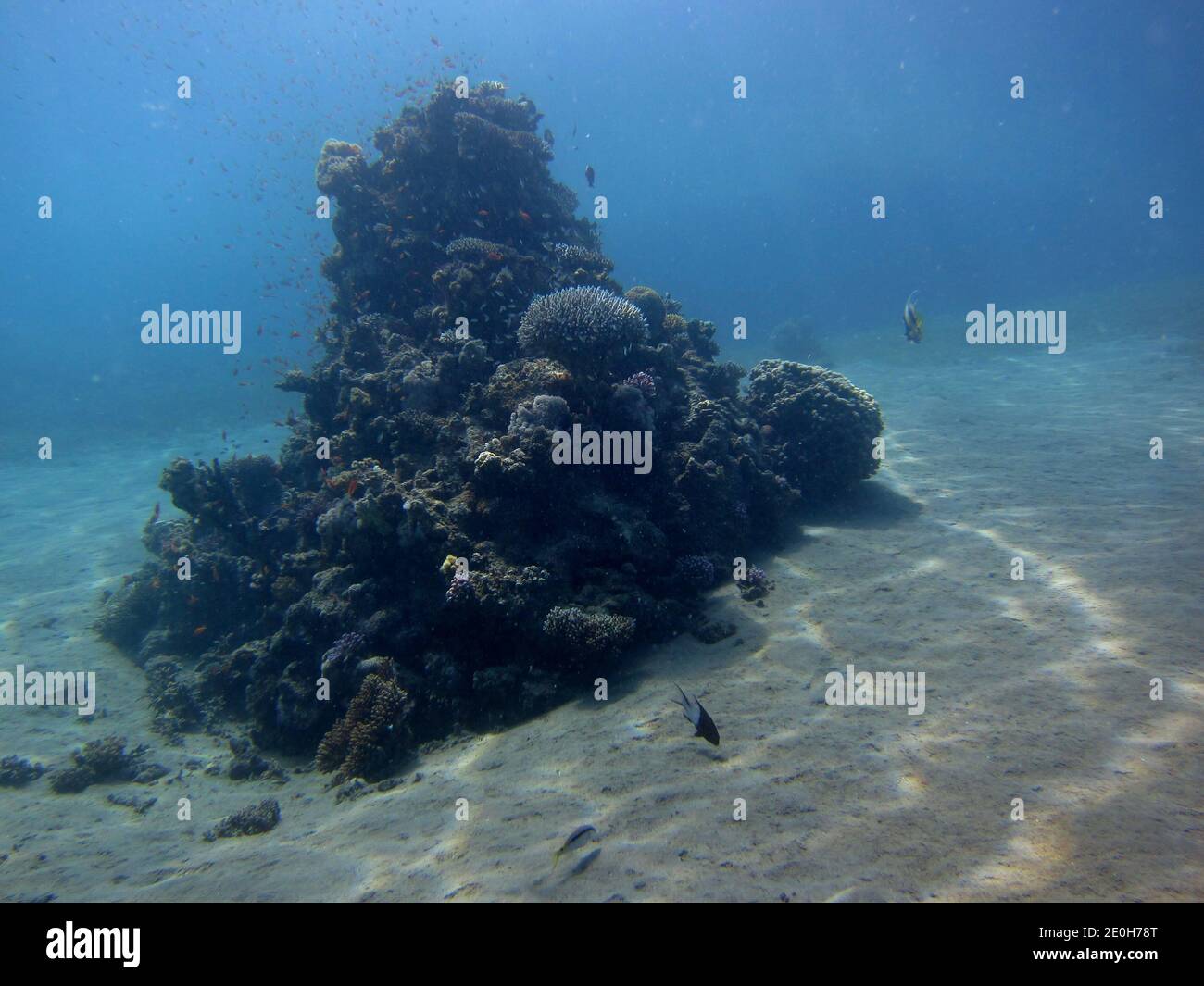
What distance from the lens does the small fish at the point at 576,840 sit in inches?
132

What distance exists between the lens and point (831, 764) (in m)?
3.96

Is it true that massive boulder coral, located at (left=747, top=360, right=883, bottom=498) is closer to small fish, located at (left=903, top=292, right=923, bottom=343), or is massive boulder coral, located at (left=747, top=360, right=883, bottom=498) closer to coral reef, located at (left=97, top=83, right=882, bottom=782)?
coral reef, located at (left=97, top=83, right=882, bottom=782)

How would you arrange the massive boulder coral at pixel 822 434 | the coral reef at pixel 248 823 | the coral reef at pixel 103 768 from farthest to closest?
the massive boulder coral at pixel 822 434
the coral reef at pixel 103 768
the coral reef at pixel 248 823

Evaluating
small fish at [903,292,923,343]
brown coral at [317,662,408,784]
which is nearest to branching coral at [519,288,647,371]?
small fish at [903,292,923,343]

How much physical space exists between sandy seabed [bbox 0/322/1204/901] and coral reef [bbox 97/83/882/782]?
60 cm

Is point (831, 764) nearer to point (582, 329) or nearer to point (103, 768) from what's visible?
point (582, 329)

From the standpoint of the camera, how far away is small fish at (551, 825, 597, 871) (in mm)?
3348

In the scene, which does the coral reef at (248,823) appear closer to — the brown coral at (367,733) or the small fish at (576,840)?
the brown coral at (367,733)

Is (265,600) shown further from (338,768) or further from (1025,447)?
(1025,447)

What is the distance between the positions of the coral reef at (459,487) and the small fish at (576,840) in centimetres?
202

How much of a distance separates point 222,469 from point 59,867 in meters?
7.62

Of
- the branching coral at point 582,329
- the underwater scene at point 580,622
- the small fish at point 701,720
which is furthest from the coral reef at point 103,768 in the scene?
the branching coral at point 582,329
